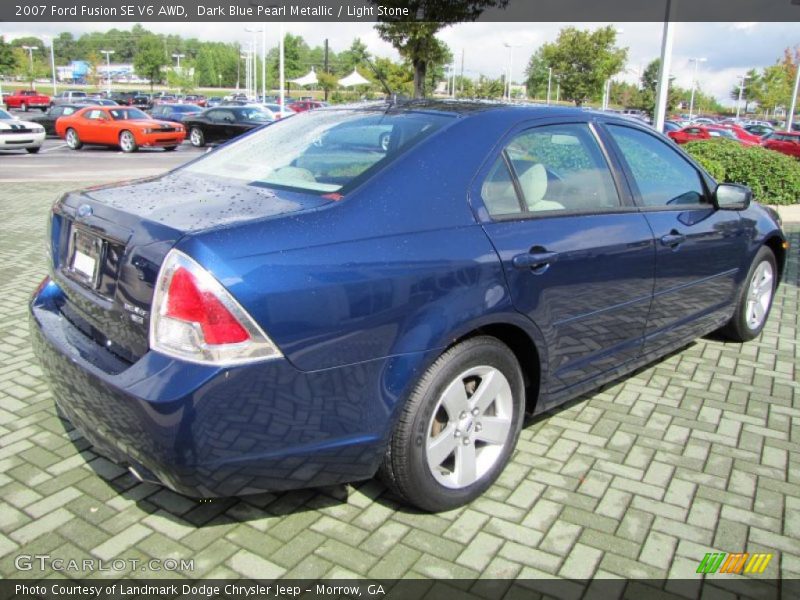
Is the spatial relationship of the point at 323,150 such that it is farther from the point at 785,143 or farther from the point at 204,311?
the point at 785,143

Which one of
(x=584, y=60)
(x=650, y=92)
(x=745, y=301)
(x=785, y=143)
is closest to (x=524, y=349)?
(x=745, y=301)

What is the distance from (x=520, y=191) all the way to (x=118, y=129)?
22961mm

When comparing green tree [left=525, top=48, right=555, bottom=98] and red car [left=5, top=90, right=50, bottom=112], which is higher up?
green tree [left=525, top=48, right=555, bottom=98]

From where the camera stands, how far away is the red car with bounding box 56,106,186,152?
2275cm

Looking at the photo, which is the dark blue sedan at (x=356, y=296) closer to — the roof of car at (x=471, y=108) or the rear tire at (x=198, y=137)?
the roof of car at (x=471, y=108)

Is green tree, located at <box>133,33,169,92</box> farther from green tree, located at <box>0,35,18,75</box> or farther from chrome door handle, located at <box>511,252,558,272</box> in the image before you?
chrome door handle, located at <box>511,252,558,272</box>

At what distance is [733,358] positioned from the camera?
4.77 metres

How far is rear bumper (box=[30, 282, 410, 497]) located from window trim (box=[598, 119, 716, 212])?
5.98 ft

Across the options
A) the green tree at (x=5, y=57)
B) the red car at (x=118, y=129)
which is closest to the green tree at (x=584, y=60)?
the red car at (x=118, y=129)

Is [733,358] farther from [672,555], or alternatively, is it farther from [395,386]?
[395,386]

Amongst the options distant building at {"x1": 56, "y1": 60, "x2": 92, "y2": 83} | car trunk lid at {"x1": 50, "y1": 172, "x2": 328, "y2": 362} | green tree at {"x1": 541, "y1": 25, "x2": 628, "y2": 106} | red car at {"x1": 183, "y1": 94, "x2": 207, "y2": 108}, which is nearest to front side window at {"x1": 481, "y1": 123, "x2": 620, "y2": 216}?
car trunk lid at {"x1": 50, "y1": 172, "x2": 328, "y2": 362}

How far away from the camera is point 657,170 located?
393cm

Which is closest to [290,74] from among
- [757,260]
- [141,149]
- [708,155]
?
[141,149]
